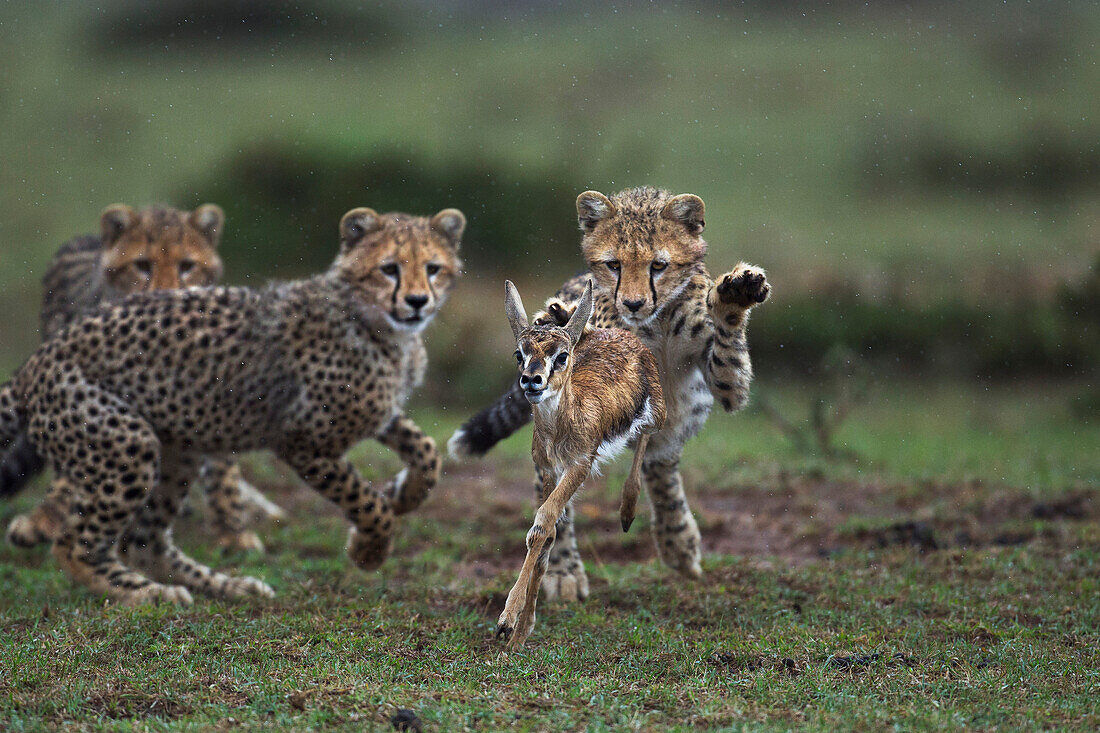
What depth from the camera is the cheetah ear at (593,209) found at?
4594mm

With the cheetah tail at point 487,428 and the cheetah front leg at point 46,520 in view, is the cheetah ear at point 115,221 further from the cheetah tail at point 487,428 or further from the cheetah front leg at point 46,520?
the cheetah tail at point 487,428

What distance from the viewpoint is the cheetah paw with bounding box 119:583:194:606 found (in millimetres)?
5109

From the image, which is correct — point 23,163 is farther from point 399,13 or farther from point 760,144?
point 760,144

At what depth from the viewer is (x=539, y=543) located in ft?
12.7

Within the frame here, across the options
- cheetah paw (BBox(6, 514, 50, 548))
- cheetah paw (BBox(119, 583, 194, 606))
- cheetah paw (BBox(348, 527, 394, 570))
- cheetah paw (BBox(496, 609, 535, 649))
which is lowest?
cheetah paw (BBox(6, 514, 50, 548))

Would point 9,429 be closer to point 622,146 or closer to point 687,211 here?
point 687,211

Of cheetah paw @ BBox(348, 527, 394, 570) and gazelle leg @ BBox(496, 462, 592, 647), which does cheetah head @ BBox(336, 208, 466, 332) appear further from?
gazelle leg @ BBox(496, 462, 592, 647)

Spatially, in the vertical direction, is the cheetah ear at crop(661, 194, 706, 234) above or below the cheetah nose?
above

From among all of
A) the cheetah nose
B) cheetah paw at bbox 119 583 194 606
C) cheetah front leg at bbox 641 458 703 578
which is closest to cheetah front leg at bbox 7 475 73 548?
cheetah paw at bbox 119 583 194 606

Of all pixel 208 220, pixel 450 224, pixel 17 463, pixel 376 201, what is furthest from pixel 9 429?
pixel 376 201

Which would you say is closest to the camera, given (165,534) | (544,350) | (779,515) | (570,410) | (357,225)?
(544,350)

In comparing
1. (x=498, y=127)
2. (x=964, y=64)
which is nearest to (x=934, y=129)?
(x=964, y=64)

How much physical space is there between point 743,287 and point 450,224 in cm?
197

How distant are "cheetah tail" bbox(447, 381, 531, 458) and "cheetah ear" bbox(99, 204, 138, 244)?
9.64 feet
